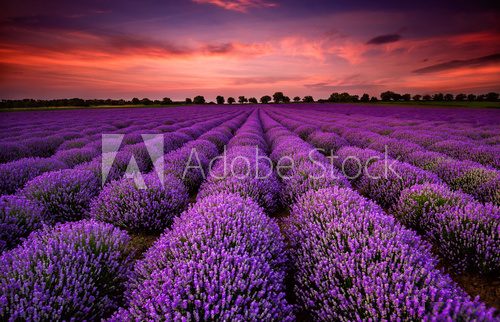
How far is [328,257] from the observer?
219 centimetres

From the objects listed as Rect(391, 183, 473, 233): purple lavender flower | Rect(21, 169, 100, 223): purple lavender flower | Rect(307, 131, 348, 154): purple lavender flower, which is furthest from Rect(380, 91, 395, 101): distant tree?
Rect(21, 169, 100, 223): purple lavender flower

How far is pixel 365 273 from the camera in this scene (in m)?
1.89

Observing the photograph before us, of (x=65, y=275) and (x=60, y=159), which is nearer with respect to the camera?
(x=65, y=275)

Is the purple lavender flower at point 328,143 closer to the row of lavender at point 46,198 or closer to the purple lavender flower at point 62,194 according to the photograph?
the row of lavender at point 46,198

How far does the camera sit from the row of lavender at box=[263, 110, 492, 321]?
153 centimetres

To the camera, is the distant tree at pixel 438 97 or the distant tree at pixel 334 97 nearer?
the distant tree at pixel 438 97

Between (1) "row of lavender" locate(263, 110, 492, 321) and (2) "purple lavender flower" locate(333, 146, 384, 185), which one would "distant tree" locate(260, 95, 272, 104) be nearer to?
(2) "purple lavender flower" locate(333, 146, 384, 185)

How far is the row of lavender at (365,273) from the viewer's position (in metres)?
1.53

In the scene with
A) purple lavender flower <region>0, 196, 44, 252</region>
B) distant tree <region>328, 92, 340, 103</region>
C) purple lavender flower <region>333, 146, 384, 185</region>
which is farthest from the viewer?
distant tree <region>328, 92, 340, 103</region>

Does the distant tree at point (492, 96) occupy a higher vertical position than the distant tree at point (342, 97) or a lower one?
lower

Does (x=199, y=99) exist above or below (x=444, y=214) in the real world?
above

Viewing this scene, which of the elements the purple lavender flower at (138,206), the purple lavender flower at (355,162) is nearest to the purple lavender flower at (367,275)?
the purple lavender flower at (138,206)

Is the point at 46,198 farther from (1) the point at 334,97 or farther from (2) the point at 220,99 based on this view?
(2) the point at 220,99

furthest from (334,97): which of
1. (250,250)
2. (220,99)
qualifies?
(250,250)
